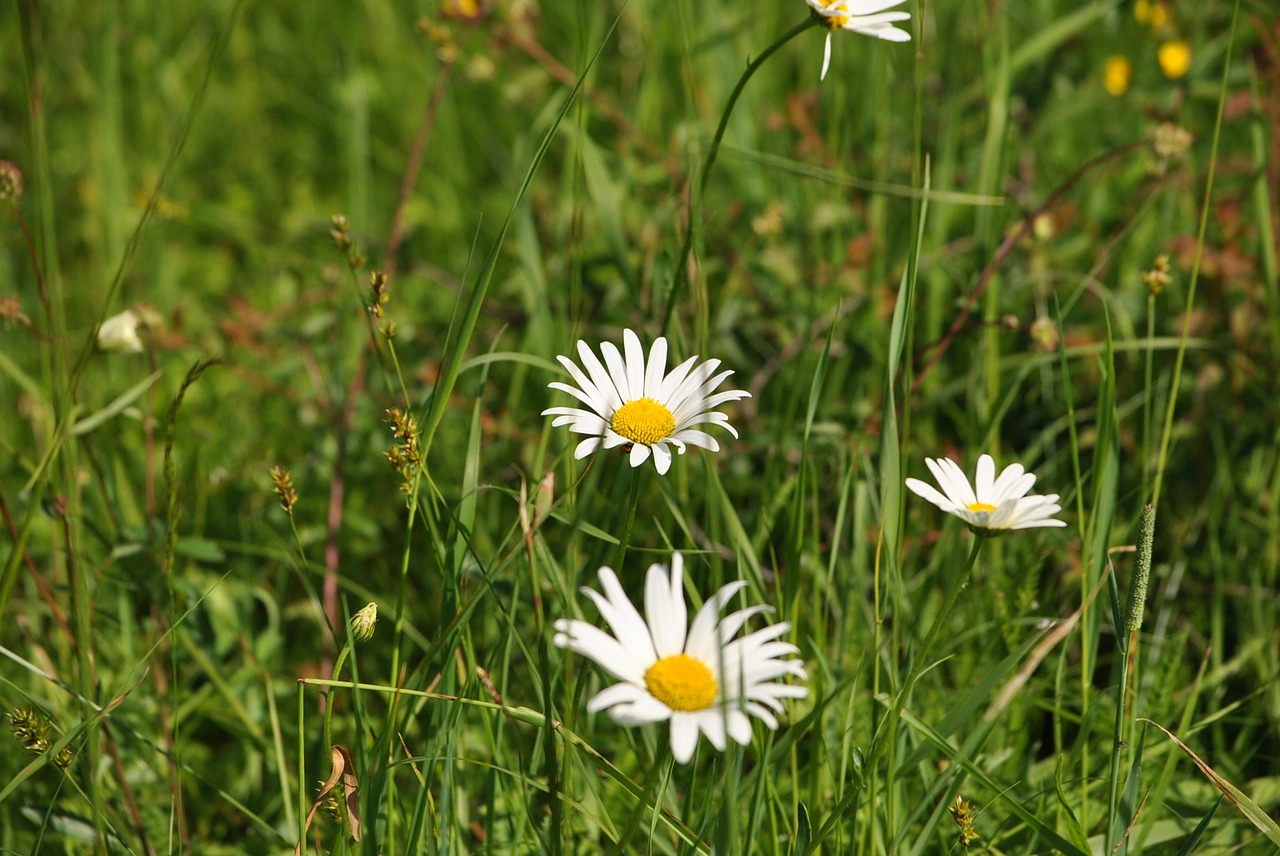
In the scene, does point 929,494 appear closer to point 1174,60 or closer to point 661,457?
point 661,457

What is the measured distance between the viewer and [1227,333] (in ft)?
7.24

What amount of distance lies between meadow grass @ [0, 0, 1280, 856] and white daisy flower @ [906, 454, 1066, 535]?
0.07 m

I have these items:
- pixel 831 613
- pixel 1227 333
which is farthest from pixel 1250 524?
pixel 831 613

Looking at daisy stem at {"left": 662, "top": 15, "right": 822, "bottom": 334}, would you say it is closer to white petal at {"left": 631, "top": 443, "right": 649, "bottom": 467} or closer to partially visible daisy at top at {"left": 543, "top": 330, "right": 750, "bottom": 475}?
partially visible daisy at top at {"left": 543, "top": 330, "right": 750, "bottom": 475}

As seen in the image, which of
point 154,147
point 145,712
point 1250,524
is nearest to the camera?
point 145,712

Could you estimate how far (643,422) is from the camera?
121 centimetres

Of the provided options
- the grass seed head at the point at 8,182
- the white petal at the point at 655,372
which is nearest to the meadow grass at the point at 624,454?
the grass seed head at the point at 8,182

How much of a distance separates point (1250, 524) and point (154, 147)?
3.03 meters

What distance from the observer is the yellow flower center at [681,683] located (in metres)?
0.95

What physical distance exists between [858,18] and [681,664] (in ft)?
2.80

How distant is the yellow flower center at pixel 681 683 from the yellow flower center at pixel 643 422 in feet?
0.91

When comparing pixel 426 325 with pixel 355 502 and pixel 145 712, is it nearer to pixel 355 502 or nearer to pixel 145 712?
pixel 355 502

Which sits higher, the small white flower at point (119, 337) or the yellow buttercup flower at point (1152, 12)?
the yellow buttercup flower at point (1152, 12)

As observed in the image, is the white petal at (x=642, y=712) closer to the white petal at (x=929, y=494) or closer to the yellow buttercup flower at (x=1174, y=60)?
the white petal at (x=929, y=494)
